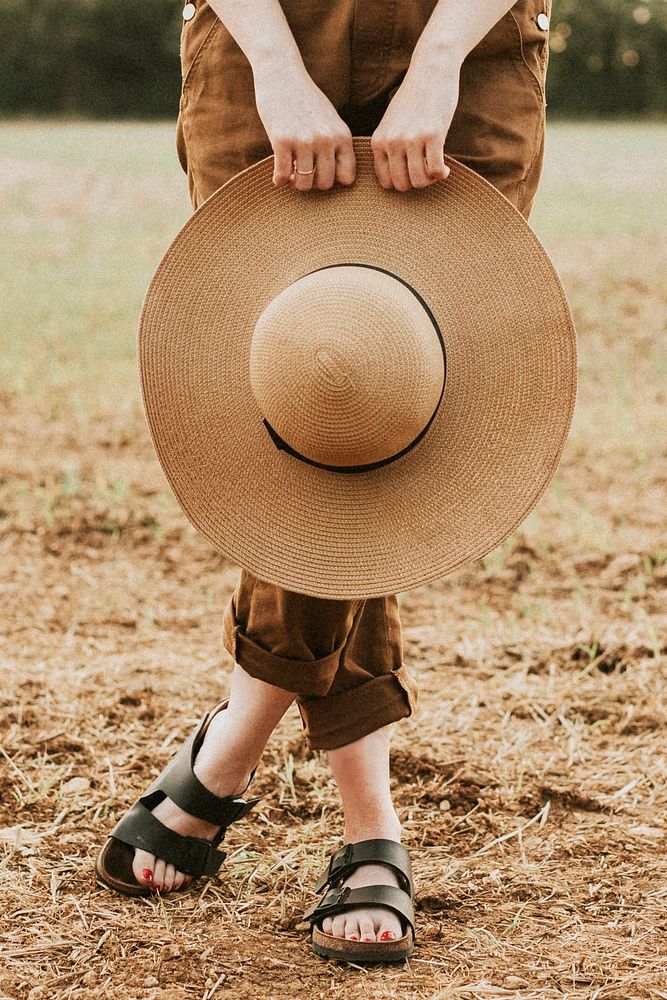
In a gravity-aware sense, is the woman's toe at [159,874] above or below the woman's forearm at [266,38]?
below

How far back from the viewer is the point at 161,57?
119 ft

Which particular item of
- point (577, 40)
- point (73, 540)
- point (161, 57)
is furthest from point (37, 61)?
point (73, 540)

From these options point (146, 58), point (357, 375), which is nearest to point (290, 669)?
point (357, 375)

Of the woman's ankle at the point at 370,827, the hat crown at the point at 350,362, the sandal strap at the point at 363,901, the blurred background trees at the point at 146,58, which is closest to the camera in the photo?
the hat crown at the point at 350,362

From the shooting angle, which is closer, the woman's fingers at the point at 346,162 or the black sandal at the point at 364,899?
the woman's fingers at the point at 346,162

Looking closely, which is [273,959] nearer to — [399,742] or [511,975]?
[511,975]

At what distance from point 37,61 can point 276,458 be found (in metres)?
37.5

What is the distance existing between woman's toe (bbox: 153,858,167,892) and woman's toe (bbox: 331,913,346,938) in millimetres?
297

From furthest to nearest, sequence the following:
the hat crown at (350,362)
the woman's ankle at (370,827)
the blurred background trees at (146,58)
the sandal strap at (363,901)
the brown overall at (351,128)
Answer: the blurred background trees at (146,58)
the woman's ankle at (370,827)
the sandal strap at (363,901)
the brown overall at (351,128)
the hat crown at (350,362)

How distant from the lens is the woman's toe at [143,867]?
1777 mm

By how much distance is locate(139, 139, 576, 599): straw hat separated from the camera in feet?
4.83

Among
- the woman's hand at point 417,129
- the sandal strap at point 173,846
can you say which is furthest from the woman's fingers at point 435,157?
the sandal strap at point 173,846

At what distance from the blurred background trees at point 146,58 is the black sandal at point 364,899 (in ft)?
109

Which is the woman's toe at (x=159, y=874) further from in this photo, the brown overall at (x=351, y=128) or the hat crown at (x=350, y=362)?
the hat crown at (x=350, y=362)
